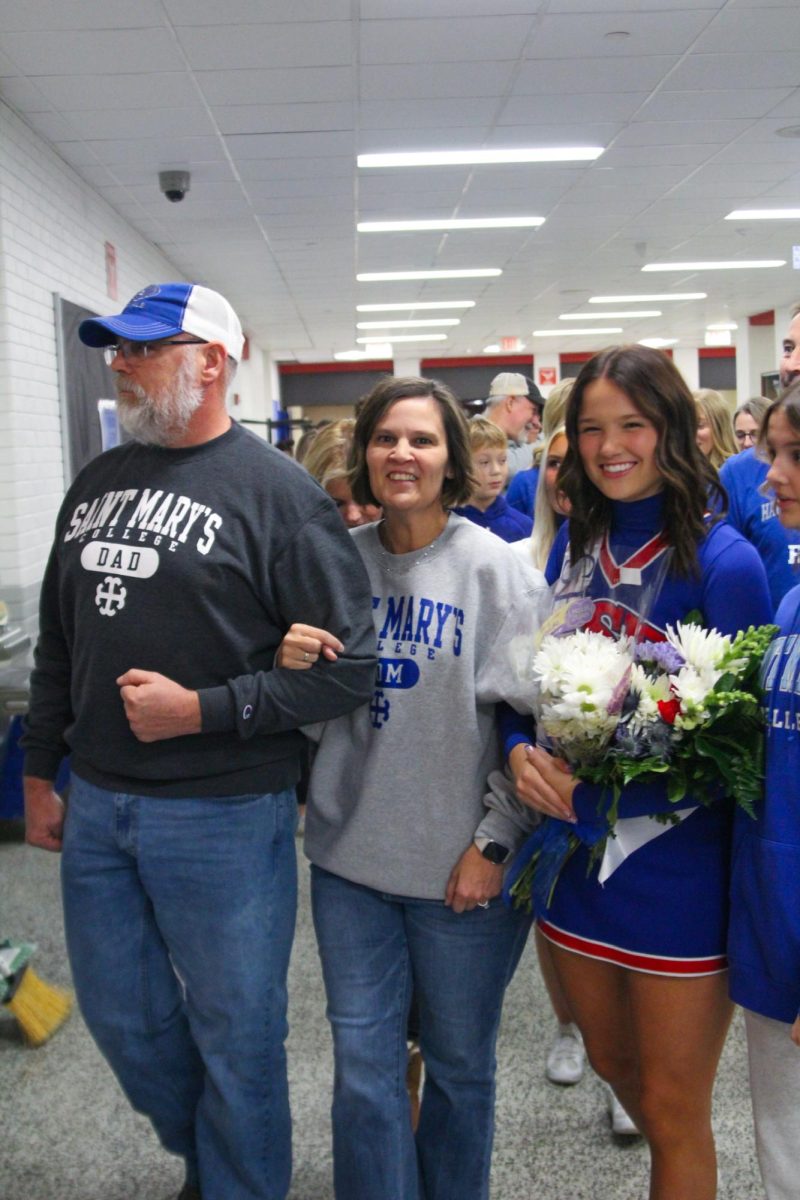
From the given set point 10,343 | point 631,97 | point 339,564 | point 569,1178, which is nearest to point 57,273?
point 10,343

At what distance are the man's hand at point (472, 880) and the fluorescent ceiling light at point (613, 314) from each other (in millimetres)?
13819

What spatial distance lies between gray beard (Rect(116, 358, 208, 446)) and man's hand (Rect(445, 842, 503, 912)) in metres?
0.84

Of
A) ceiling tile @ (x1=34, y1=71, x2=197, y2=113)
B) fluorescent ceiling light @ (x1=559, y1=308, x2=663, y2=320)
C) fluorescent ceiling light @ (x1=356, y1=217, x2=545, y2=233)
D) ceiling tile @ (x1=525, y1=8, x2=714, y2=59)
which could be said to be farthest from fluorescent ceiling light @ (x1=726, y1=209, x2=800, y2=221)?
fluorescent ceiling light @ (x1=559, y1=308, x2=663, y2=320)

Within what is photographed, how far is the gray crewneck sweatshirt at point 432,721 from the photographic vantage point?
5.36 feet

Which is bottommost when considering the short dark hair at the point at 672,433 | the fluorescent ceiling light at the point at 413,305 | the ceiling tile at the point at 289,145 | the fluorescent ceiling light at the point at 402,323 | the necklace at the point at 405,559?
the necklace at the point at 405,559

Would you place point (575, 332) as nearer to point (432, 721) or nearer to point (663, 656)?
point (432, 721)

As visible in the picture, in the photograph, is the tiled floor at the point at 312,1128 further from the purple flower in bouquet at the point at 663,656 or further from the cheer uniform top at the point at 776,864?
the purple flower in bouquet at the point at 663,656

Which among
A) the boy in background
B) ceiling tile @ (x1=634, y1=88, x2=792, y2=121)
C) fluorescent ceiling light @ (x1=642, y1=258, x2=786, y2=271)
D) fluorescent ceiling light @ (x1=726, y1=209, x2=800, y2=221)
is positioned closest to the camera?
the boy in background

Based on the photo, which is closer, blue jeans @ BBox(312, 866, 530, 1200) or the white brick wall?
blue jeans @ BBox(312, 866, 530, 1200)

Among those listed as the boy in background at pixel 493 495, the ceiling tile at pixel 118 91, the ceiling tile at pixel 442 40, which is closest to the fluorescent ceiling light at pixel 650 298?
the ceiling tile at pixel 442 40

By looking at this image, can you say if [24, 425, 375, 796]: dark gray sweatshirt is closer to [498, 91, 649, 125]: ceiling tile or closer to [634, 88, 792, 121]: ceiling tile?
[498, 91, 649, 125]: ceiling tile

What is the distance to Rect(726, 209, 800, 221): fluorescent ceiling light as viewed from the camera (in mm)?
8656

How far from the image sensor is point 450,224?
845 centimetres

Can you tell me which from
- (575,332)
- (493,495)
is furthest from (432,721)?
(575,332)
